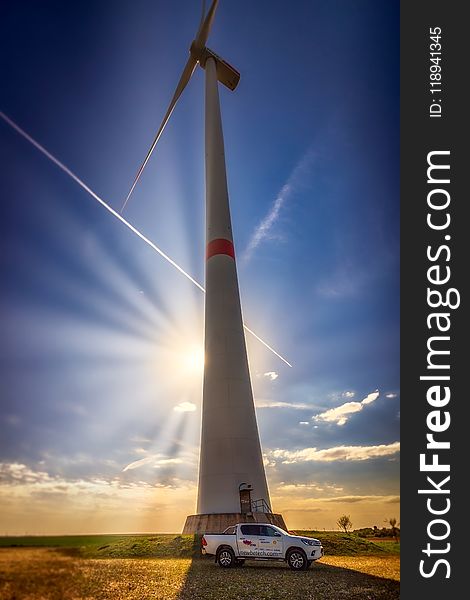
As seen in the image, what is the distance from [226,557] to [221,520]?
274 inches

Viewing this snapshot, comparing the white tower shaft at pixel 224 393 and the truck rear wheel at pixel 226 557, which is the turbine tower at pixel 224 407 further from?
the truck rear wheel at pixel 226 557

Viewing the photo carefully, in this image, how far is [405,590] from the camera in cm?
1243

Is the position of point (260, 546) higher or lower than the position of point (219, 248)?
lower

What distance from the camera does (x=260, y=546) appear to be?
20016 millimetres

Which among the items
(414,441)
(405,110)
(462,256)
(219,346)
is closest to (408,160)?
(405,110)

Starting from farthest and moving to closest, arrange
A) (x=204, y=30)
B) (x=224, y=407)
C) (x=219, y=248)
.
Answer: (x=204, y=30), (x=219, y=248), (x=224, y=407)

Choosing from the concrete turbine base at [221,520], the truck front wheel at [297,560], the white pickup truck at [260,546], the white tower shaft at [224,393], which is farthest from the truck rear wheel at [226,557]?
the white tower shaft at [224,393]

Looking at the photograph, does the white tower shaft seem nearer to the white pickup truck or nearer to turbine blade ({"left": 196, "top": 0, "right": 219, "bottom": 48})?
the white pickup truck

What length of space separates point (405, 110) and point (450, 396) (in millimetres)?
10702

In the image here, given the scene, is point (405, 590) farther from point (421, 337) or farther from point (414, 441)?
point (421, 337)

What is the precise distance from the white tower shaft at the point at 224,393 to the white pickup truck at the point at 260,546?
7501 millimetres

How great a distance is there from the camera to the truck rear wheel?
2001 centimetres

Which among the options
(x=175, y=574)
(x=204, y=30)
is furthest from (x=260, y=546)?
(x=204, y=30)

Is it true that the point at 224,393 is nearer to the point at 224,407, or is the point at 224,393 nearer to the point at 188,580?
the point at 224,407
